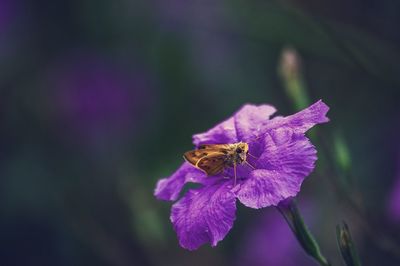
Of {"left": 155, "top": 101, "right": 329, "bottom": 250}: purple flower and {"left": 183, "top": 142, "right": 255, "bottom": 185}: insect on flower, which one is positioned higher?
{"left": 183, "top": 142, "right": 255, "bottom": 185}: insect on flower

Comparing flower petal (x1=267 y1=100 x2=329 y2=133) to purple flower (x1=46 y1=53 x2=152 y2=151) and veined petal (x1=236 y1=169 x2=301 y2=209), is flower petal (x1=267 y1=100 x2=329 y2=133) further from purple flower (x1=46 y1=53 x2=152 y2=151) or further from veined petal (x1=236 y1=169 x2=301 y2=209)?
purple flower (x1=46 y1=53 x2=152 y2=151)

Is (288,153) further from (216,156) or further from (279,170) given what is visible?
(216,156)

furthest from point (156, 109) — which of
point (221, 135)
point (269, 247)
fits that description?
point (221, 135)

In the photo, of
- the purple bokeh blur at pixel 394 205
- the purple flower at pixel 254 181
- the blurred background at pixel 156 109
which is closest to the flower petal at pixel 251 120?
the purple flower at pixel 254 181

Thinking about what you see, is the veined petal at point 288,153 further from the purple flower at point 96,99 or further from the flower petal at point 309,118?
the purple flower at point 96,99

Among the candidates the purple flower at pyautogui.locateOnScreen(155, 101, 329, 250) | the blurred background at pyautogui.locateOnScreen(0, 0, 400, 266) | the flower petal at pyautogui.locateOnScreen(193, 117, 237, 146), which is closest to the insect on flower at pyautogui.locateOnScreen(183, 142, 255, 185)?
the purple flower at pyautogui.locateOnScreen(155, 101, 329, 250)

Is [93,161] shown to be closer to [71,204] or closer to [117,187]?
[117,187]
